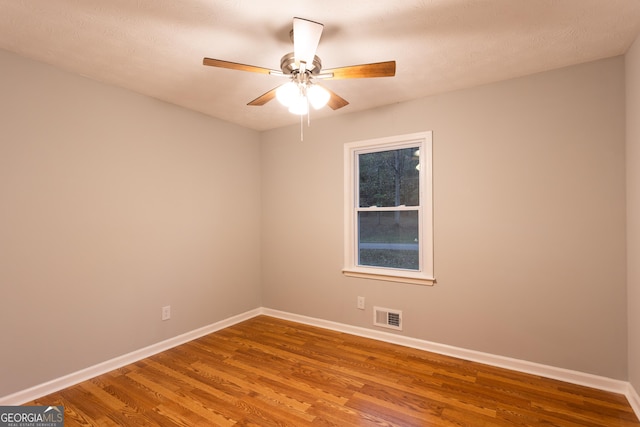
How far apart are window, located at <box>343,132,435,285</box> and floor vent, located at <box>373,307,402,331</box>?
1.07 ft

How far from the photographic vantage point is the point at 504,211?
270 centimetres

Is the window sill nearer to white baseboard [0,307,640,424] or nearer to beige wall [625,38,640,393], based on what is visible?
white baseboard [0,307,640,424]

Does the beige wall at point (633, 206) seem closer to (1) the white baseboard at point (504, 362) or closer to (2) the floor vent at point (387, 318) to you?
(1) the white baseboard at point (504, 362)

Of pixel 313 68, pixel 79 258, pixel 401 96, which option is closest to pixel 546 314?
pixel 401 96

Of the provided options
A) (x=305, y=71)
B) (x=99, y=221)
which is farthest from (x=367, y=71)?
(x=99, y=221)

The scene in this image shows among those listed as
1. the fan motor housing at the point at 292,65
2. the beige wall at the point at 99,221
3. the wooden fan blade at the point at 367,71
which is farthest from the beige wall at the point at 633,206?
the beige wall at the point at 99,221

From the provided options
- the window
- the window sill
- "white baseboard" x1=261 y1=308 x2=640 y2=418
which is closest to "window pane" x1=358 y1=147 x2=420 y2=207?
the window

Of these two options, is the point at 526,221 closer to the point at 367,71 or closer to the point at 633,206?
the point at 633,206

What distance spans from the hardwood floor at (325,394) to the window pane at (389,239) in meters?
0.85

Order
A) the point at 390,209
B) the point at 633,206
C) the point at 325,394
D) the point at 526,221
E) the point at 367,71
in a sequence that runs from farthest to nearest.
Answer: the point at 390,209 < the point at 526,221 < the point at 325,394 < the point at 633,206 < the point at 367,71

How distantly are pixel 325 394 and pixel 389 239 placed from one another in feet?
5.34

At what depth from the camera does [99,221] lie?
2.63 m

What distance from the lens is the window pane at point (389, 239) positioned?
3236 mm

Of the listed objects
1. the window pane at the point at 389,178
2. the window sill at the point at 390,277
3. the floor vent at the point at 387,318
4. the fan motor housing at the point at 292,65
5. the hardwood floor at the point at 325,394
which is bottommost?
the hardwood floor at the point at 325,394
